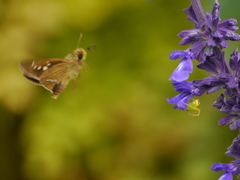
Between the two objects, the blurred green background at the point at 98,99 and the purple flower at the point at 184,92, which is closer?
the purple flower at the point at 184,92

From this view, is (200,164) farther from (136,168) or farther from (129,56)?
(129,56)

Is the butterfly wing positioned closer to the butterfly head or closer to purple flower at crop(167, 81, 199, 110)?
the butterfly head

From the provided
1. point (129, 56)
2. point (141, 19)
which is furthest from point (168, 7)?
point (129, 56)

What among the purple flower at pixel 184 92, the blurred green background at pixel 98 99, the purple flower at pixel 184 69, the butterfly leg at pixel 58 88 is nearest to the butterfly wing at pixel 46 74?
the butterfly leg at pixel 58 88

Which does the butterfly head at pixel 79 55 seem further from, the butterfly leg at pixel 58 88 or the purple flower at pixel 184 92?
the purple flower at pixel 184 92

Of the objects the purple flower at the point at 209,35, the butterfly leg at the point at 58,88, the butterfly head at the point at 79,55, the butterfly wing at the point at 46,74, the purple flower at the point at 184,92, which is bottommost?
the purple flower at the point at 184,92

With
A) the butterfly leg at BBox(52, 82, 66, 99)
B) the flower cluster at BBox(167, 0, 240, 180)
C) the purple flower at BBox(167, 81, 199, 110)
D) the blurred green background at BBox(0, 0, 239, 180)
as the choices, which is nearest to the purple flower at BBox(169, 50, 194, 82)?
the flower cluster at BBox(167, 0, 240, 180)

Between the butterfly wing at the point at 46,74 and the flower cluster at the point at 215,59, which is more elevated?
the butterfly wing at the point at 46,74
